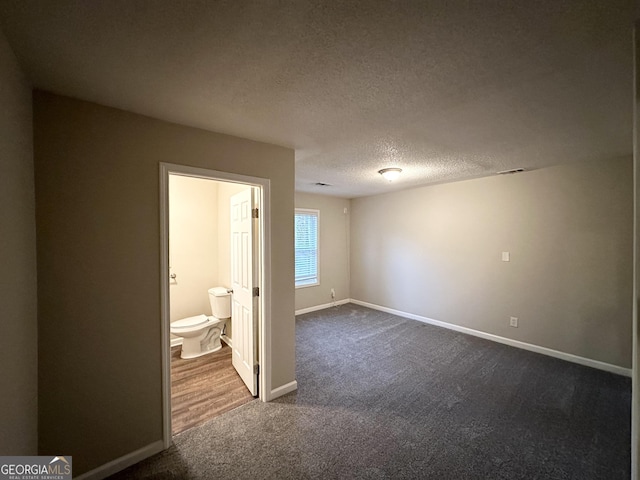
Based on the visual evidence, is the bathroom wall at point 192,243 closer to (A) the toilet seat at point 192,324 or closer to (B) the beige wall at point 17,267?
(A) the toilet seat at point 192,324

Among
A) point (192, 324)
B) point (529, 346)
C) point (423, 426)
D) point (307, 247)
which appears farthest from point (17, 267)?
point (529, 346)

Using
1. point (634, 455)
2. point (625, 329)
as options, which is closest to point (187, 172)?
point (634, 455)

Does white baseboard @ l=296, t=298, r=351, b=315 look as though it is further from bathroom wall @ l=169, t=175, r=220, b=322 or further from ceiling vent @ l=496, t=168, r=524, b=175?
ceiling vent @ l=496, t=168, r=524, b=175

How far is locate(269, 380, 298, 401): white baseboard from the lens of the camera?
7.54 ft

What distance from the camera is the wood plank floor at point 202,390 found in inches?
83.7

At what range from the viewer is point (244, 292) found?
252 cm

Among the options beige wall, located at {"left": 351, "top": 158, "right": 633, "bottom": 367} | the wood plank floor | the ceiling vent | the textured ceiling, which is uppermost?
the ceiling vent

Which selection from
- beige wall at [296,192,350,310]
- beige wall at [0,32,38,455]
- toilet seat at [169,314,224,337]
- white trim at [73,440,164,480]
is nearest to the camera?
beige wall at [0,32,38,455]

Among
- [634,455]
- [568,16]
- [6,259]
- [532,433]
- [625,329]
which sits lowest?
[532,433]

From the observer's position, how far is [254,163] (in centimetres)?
215

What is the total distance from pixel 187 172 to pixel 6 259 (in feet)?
3.39

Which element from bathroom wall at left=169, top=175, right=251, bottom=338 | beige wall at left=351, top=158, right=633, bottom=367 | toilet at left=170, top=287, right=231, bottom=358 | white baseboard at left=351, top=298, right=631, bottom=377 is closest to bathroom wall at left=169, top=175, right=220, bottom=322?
bathroom wall at left=169, top=175, right=251, bottom=338

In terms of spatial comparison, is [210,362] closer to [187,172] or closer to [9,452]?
[9,452]

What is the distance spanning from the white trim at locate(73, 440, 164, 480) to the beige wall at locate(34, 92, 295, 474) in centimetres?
3
